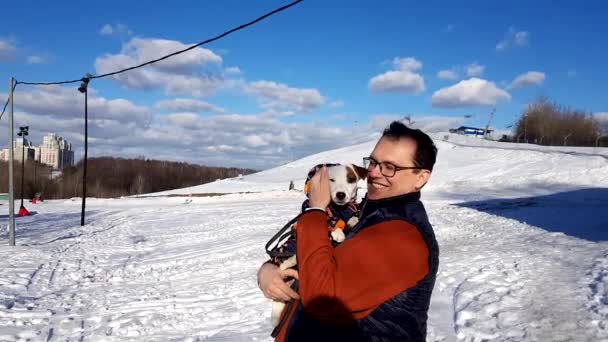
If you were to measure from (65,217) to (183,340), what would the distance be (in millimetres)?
21929

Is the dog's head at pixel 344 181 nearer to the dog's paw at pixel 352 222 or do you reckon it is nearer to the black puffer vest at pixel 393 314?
the dog's paw at pixel 352 222

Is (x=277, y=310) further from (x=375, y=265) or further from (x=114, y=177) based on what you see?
(x=114, y=177)

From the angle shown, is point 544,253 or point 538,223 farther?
point 538,223

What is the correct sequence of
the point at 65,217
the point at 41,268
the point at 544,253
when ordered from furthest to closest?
the point at 65,217
the point at 41,268
the point at 544,253

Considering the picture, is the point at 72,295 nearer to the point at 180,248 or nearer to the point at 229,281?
the point at 229,281

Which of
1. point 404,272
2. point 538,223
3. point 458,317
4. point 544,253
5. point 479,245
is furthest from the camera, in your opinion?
point 538,223

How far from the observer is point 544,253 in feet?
30.0

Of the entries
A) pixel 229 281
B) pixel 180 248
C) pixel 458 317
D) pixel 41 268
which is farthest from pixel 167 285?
pixel 458 317

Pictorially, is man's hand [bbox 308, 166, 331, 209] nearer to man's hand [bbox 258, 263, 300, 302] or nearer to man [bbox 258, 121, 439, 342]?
man [bbox 258, 121, 439, 342]

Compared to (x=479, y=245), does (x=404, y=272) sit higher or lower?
higher

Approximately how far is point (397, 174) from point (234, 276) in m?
8.69

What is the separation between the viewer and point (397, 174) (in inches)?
85.0

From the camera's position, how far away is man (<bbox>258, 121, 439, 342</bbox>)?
6.19 ft

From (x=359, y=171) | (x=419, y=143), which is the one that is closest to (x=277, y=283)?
(x=419, y=143)
